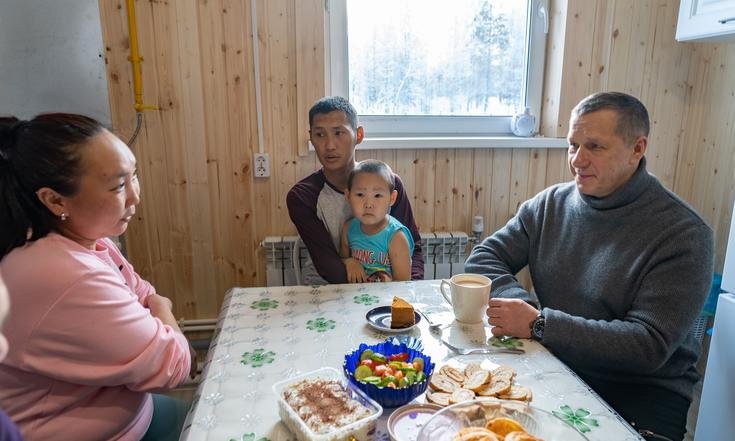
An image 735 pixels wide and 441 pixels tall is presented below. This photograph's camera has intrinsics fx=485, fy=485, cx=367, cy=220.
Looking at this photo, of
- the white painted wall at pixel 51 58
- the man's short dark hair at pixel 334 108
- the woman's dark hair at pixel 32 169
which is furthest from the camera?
the white painted wall at pixel 51 58

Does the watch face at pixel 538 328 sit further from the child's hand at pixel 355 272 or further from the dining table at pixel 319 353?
the child's hand at pixel 355 272

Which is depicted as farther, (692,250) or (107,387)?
(692,250)

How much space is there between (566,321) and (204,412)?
0.77 metres

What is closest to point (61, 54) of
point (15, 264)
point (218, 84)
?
point (218, 84)

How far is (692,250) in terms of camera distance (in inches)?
44.5

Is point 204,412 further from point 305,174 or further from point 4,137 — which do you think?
point 305,174

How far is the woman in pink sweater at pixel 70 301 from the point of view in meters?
0.82

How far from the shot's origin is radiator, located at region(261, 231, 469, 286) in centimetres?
216

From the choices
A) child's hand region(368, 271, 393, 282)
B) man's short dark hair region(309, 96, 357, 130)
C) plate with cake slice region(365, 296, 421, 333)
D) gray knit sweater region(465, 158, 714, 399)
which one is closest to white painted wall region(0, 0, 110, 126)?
man's short dark hair region(309, 96, 357, 130)

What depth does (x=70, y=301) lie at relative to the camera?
2.69 feet

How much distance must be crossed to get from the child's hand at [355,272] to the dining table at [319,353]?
0.17 metres

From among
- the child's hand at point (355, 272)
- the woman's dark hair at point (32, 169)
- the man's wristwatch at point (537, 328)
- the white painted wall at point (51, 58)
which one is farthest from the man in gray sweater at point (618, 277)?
the white painted wall at point (51, 58)

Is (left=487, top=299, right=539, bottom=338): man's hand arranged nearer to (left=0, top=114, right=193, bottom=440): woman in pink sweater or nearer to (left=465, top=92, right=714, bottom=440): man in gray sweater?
(left=465, top=92, right=714, bottom=440): man in gray sweater

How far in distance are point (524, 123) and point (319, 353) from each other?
1.76m
